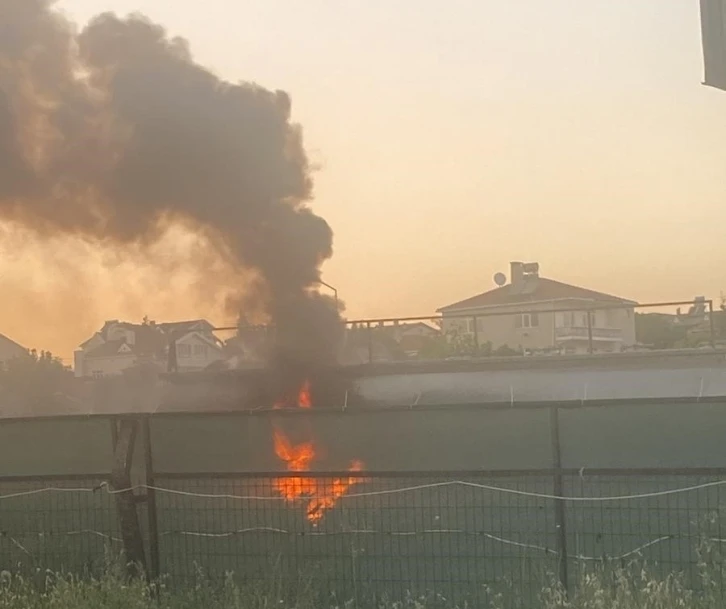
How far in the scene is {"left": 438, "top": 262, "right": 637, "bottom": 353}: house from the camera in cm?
1480

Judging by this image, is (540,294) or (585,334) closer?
(585,334)

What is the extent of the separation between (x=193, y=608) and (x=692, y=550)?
3.58 metres

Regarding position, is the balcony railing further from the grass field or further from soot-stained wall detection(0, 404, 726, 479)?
the grass field

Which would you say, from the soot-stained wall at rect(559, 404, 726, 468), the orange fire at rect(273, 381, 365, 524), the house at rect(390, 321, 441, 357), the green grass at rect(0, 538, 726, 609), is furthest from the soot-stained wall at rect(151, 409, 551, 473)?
the house at rect(390, 321, 441, 357)

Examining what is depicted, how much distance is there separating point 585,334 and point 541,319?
120 cm

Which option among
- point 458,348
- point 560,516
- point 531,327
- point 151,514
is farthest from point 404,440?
point 531,327

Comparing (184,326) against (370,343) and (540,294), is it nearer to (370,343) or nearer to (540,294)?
(370,343)

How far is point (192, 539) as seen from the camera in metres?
7.83

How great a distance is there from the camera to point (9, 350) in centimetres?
1861

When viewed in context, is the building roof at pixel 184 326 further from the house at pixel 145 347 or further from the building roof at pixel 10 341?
the building roof at pixel 10 341

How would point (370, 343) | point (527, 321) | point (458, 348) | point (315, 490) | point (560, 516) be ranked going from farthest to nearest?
point (527, 321)
point (458, 348)
point (370, 343)
point (315, 490)
point (560, 516)

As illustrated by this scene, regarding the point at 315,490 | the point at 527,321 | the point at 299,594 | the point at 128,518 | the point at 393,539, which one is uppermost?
the point at 527,321

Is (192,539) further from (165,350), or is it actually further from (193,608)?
(165,350)

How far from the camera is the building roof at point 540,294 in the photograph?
1627 cm
